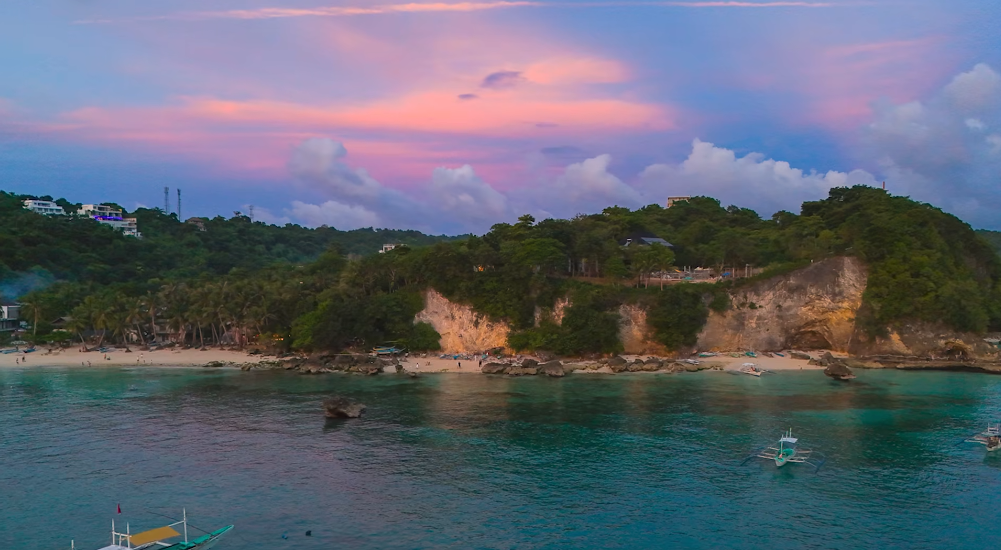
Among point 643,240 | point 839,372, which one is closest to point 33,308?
point 643,240

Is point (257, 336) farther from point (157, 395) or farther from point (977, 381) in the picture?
point (977, 381)

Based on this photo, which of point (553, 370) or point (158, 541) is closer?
point (158, 541)

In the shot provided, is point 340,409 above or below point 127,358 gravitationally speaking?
below

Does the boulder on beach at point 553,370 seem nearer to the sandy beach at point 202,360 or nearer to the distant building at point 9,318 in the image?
the sandy beach at point 202,360

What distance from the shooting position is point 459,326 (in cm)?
5966

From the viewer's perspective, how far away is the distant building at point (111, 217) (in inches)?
4510

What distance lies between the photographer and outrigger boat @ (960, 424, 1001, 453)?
29859 mm

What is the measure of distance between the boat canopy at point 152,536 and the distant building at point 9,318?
6558 cm

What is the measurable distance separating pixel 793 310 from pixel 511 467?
38.7 m

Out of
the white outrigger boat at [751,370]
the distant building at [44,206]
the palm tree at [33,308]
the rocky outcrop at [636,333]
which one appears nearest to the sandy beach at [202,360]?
the white outrigger boat at [751,370]

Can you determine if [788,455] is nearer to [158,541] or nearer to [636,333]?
[158,541]

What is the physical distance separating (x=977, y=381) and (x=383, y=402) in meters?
41.4

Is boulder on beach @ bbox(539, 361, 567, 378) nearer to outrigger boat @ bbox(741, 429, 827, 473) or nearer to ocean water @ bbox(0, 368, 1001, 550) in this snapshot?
ocean water @ bbox(0, 368, 1001, 550)

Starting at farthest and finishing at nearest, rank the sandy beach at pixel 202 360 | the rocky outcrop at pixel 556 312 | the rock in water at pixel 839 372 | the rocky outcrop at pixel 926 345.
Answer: the rocky outcrop at pixel 556 312 → the sandy beach at pixel 202 360 → the rocky outcrop at pixel 926 345 → the rock in water at pixel 839 372
